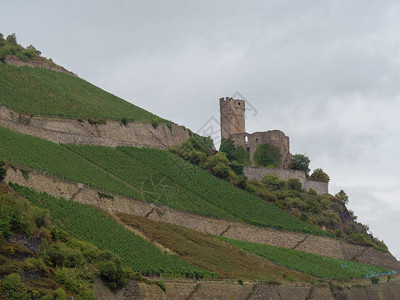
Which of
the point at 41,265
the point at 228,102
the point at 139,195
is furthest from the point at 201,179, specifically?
the point at 41,265

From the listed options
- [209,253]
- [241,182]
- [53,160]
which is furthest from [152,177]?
[209,253]

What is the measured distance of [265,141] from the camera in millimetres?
79312

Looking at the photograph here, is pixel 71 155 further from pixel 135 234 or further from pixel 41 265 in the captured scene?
pixel 41 265

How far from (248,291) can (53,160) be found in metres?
17.3

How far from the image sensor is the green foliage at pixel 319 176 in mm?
78000

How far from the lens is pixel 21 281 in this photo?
24125 mm

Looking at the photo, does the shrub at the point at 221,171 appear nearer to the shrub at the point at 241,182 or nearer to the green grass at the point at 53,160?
the shrub at the point at 241,182

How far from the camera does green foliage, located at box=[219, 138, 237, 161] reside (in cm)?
7762

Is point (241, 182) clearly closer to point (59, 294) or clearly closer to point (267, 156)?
point (267, 156)

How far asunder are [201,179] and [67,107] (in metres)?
15.0

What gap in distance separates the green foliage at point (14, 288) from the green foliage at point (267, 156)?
185ft

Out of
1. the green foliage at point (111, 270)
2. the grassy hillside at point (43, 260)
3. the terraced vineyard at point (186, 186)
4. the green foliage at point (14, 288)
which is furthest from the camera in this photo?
the terraced vineyard at point (186, 186)

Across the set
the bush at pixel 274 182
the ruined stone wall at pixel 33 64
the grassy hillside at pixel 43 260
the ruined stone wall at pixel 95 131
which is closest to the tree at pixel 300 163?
the bush at pixel 274 182

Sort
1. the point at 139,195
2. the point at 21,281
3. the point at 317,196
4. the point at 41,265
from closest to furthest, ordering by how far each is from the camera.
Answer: the point at 21,281, the point at 41,265, the point at 139,195, the point at 317,196
